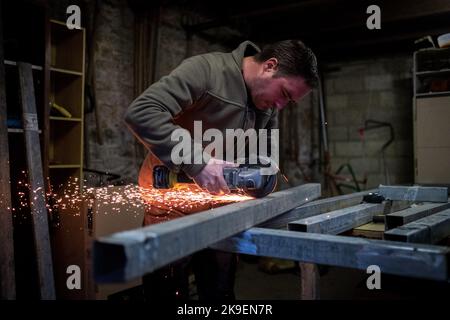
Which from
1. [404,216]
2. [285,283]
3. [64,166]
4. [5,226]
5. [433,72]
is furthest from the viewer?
[433,72]

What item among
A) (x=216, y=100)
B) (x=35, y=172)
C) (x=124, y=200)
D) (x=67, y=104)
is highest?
(x=67, y=104)

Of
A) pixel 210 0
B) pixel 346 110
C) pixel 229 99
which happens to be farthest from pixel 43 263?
pixel 346 110

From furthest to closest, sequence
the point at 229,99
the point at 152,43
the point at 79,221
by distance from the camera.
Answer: the point at 152,43
the point at 79,221
the point at 229,99

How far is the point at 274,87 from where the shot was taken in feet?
6.87

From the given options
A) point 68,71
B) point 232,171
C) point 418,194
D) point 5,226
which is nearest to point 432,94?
point 418,194

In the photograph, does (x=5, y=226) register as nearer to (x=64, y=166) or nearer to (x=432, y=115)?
(x=64, y=166)

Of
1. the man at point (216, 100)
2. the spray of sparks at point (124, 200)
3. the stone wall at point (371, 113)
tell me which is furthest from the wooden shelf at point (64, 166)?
the stone wall at point (371, 113)

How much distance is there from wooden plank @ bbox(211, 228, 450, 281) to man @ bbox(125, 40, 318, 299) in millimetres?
447

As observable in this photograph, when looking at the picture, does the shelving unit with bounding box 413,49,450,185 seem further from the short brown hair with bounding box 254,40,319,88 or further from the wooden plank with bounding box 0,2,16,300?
the wooden plank with bounding box 0,2,16,300

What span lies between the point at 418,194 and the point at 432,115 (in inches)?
136

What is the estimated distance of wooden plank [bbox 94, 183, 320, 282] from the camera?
0.93 m

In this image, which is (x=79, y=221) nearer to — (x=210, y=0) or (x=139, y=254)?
(x=139, y=254)
